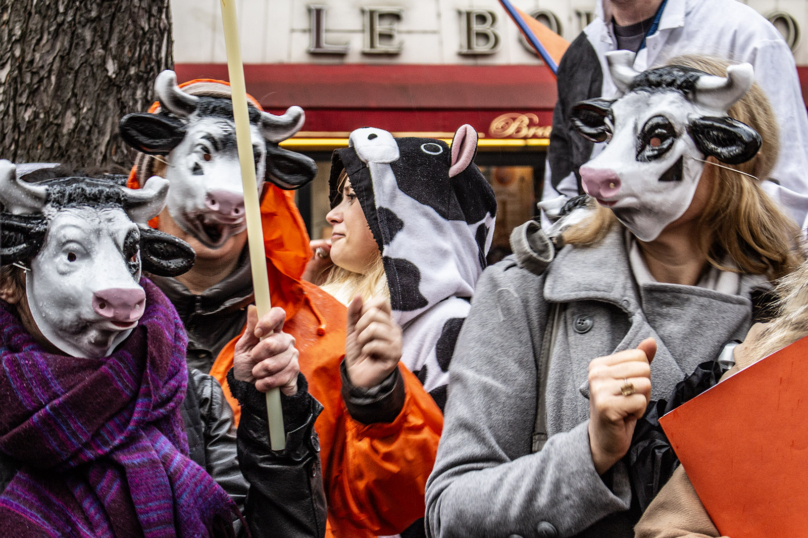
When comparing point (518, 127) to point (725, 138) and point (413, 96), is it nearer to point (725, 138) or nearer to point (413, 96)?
point (413, 96)

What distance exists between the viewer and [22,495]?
5.34ft

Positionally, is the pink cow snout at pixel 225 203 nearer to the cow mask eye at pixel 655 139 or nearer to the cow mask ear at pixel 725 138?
the cow mask eye at pixel 655 139

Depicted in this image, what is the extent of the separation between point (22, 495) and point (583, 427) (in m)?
1.05

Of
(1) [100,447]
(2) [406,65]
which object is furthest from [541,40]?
(2) [406,65]

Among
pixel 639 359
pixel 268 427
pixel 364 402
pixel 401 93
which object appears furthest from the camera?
pixel 401 93

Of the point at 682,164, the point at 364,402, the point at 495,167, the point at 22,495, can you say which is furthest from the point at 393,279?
the point at 495,167

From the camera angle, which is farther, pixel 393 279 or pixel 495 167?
pixel 495 167

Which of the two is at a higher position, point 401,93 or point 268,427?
point 401,93

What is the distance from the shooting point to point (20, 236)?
5.66 feet

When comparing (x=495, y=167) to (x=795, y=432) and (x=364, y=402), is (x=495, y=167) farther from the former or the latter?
(x=795, y=432)

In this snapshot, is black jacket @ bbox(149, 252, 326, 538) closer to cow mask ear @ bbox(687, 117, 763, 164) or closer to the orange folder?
the orange folder

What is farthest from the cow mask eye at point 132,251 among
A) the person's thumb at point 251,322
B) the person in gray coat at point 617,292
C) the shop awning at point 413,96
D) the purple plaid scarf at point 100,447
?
the shop awning at point 413,96

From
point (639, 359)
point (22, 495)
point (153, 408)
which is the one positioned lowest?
point (22, 495)

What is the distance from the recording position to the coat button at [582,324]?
1.80 meters
